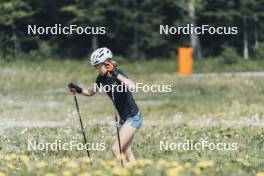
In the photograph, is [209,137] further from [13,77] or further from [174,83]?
[13,77]

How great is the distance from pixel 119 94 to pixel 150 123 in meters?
7.98

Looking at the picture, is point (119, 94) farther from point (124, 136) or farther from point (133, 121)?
point (124, 136)

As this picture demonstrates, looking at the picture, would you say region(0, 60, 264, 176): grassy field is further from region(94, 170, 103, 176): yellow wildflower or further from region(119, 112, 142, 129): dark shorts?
region(119, 112, 142, 129): dark shorts

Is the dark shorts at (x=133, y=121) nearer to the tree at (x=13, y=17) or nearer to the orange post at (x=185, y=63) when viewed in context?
the orange post at (x=185, y=63)

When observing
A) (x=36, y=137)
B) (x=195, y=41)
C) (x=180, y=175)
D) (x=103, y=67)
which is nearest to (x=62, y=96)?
(x=36, y=137)

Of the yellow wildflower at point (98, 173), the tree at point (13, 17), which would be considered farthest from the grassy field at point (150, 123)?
the tree at point (13, 17)

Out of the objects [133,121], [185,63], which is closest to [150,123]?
[133,121]

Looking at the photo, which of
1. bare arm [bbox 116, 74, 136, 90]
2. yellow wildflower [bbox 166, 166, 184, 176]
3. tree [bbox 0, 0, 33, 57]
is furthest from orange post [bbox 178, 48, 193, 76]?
yellow wildflower [bbox 166, 166, 184, 176]

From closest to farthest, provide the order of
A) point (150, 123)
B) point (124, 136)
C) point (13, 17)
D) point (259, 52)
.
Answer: point (124, 136) < point (150, 123) < point (259, 52) < point (13, 17)

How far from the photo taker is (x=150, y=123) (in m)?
19.4

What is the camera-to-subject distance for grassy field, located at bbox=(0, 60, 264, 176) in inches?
346

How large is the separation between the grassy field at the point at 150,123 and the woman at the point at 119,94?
1.20 feet

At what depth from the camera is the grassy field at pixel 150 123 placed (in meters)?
8.80

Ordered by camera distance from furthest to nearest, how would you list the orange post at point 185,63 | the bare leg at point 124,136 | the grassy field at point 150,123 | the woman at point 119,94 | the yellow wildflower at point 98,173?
the orange post at point 185,63
the bare leg at point 124,136
the woman at point 119,94
the grassy field at point 150,123
the yellow wildflower at point 98,173
